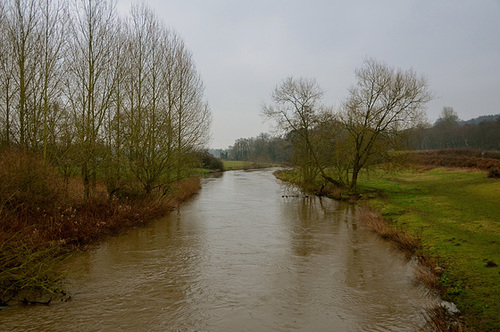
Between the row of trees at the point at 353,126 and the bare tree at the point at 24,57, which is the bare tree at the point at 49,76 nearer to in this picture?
the bare tree at the point at 24,57

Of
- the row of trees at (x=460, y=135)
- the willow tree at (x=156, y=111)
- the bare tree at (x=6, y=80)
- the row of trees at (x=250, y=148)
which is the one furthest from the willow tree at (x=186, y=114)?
the row of trees at (x=250, y=148)

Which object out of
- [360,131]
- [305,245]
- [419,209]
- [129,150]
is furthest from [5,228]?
[360,131]

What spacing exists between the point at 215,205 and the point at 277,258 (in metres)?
11.1

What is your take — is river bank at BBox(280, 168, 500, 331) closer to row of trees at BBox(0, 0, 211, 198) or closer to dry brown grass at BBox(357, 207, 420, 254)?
dry brown grass at BBox(357, 207, 420, 254)

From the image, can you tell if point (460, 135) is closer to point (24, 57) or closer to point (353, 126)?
point (353, 126)

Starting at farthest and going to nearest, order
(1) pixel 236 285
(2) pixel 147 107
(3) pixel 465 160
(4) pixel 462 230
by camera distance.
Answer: (3) pixel 465 160
(2) pixel 147 107
(4) pixel 462 230
(1) pixel 236 285

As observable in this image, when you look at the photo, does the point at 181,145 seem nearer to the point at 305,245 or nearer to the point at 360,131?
the point at 305,245

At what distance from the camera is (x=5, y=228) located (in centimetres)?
863

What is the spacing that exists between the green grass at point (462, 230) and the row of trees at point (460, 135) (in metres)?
38.3

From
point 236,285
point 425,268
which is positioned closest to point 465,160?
point 425,268

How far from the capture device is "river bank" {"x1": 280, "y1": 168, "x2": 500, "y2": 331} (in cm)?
661

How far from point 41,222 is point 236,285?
6.54 meters

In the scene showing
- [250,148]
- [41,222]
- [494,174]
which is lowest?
[41,222]

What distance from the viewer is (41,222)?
32.1 feet
